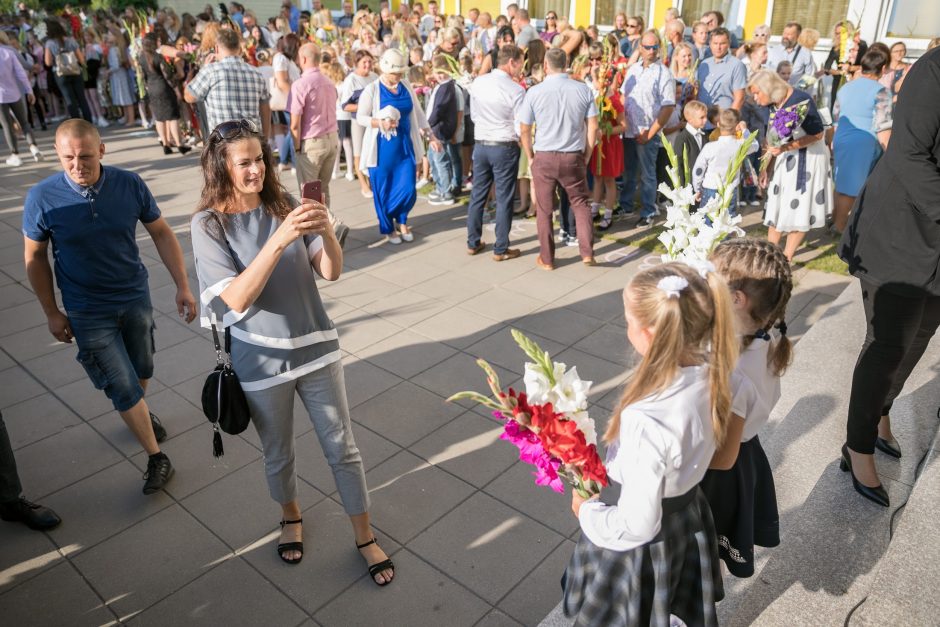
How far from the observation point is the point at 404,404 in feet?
14.7

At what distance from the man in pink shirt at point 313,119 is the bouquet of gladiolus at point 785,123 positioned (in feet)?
14.4

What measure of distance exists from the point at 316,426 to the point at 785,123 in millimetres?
4987

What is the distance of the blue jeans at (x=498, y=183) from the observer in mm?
6672

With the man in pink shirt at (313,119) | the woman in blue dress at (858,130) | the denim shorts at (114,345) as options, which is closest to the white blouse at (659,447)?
the denim shorts at (114,345)

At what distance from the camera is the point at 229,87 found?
280 inches

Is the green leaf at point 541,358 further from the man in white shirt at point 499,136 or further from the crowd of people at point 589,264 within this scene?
the man in white shirt at point 499,136

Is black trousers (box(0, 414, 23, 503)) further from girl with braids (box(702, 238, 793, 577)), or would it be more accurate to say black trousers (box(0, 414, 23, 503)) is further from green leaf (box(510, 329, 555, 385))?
girl with braids (box(702, 238, 793, 577))

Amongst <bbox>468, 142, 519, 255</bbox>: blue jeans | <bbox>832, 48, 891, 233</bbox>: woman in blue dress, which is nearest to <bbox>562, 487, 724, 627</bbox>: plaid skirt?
→ <bbox>468, 142, 519, 255</bbox>: blue jeans

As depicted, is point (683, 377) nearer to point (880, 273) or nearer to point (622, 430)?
point (622, 430)

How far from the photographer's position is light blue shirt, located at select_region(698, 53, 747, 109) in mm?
8070

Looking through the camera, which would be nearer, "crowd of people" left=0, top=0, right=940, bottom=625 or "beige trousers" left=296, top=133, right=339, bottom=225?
"crowd of people" left=0, top=0, right=940, bottom=625

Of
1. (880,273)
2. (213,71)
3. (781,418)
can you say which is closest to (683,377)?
(880,273)

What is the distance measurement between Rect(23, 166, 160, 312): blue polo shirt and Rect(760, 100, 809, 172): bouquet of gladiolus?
487 cm

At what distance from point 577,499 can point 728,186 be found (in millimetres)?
1568
